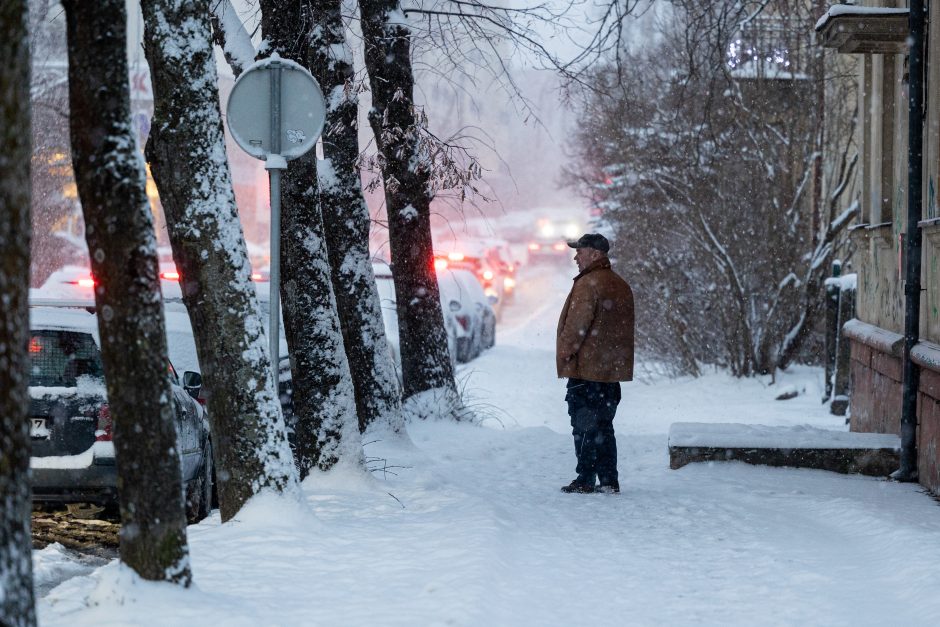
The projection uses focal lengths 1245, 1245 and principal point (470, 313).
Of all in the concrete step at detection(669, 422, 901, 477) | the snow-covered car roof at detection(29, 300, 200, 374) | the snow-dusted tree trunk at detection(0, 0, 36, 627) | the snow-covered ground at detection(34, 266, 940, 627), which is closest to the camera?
the snow-dusted tree trunk at detection(0, 0, 36, 627)

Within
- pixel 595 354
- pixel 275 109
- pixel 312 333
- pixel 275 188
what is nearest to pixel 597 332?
pixel 595 354

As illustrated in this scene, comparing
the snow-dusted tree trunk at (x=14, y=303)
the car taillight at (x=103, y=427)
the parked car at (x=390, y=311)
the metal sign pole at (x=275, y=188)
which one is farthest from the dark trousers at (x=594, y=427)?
the snow-dusted tree trunk at (x=14, y=303)

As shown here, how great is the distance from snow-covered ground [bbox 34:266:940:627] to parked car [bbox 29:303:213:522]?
806 mm

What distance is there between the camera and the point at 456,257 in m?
37.2

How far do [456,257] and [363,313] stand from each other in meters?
26.9

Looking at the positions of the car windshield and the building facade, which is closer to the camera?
the car windshield

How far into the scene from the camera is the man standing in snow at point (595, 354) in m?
8.59

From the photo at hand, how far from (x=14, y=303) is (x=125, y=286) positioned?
1461mm

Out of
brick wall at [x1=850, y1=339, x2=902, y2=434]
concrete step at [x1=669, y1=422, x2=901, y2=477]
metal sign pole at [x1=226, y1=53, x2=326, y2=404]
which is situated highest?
metal sign pole at [x1=226, y1=53, x2=326, y2=404]

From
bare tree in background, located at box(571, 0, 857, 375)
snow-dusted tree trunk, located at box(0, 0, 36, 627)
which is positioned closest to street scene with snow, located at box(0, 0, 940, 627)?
snow-dusted tree trunk, located at box(0, 0, 36, 627)

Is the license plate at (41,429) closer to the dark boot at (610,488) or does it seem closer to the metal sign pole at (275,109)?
the metal sign pole at (275,109)

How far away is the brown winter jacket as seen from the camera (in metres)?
8.58

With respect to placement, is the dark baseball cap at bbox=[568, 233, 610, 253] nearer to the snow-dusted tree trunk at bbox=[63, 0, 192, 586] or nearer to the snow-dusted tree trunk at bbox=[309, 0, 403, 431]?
the snow-dusted tree trunk at bbox=[309, 0, 403, 431]

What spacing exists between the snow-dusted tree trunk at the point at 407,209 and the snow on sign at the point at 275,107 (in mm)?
4141
